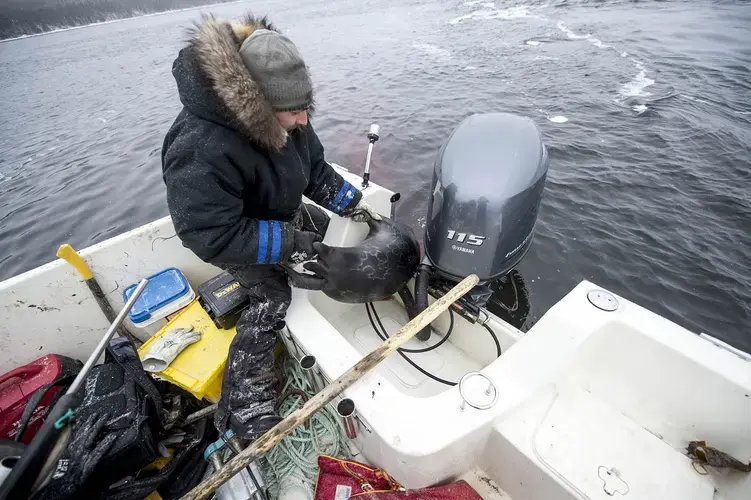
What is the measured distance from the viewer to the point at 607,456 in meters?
1.54

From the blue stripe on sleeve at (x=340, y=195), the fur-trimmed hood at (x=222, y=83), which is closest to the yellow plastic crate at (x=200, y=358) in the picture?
the blue stripe on sleeve at (x=340, y=195)

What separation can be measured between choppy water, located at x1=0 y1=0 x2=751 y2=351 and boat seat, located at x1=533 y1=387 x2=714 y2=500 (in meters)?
1.63

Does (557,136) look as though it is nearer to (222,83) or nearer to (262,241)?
(262,241)

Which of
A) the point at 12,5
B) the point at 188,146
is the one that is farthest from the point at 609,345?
the point at 12,5

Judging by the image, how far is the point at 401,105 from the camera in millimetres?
8508

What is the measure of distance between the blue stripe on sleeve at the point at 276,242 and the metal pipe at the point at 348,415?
80cm

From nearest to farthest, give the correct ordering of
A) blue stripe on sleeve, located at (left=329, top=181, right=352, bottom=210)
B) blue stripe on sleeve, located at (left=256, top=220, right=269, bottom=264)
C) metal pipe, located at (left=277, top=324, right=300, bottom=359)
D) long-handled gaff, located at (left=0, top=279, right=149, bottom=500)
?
long-handled gaff, located at (left=0, top=279, right=149, bottom=500) → blue stripe on sleeve, located at (left=256, top=220, right=269, bottom=264) → metal pipe, located at (left=277, top=324, right=300, bottom=359) → blue stripe on sleeve, located at (left=329, top=181, right=352, bottom=210)

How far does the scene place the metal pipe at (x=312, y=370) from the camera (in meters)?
1.75

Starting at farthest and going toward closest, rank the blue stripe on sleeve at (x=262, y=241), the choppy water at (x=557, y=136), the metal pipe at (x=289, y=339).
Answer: the choppy water at (x=557, y=136)
the metal pipe at (x=289, y=339)
the blue stripe on sleeve at (x=262, y=241)

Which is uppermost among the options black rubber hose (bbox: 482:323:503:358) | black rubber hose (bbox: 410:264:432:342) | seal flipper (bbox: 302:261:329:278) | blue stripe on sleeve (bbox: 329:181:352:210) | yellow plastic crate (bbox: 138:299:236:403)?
blue stripe on sleeve (bbox: 329:181:352:210)

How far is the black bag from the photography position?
1.51m

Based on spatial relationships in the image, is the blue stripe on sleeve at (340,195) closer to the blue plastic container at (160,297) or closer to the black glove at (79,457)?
the blue plastic container at (160,297)

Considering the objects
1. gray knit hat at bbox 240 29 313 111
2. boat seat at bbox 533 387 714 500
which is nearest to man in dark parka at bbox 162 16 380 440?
gray knit hat at bbox 240 29 313 111

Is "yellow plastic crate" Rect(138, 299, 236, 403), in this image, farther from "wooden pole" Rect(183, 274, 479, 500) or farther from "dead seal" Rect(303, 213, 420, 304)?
"dead seal" Rect(303, 213, 420, 304)
